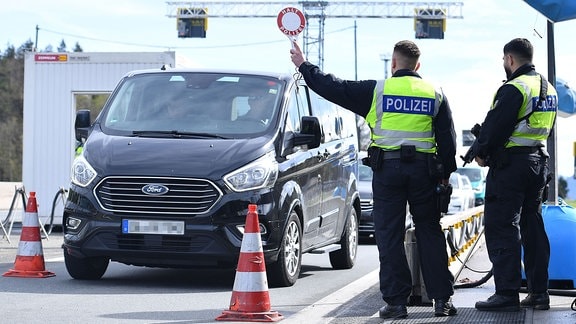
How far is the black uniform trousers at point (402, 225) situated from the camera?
7.79 metres

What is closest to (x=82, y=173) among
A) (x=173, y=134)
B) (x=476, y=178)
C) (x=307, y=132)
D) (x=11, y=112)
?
(x=173, y=134)

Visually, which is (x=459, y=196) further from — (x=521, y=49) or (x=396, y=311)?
(x=396, y=311)

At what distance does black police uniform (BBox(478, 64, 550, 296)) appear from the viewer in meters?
7.91

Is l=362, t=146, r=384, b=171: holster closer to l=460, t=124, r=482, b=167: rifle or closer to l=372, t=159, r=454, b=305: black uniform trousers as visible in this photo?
l=372, t=159, r=454, b=305: black uniform trousers

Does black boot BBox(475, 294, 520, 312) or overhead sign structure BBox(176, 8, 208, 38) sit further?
overhead sign structure BBox(176, 8, 208, 38)

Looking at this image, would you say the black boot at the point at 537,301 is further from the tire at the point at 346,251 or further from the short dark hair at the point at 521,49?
the tire at the point at 346,251

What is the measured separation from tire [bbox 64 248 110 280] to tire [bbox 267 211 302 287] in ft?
5.34

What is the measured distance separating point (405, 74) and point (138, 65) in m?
13.3

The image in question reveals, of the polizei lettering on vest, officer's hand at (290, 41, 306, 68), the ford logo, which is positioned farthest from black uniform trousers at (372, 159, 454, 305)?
the ford logo

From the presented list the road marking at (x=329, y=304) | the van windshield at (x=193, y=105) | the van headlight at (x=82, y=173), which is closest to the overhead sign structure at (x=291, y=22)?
the van windshield at (x=193, y=105)

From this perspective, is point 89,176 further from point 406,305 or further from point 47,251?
point 47,251

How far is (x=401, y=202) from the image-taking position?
7.84m

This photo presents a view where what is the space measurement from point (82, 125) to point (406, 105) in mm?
4295

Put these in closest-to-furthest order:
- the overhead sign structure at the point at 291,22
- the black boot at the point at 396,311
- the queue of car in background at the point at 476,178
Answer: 1. the black boot at the point at 396,311
2. the overhead sign structure at the point at 291,22
3. the queue of car in background at the point at 476,178
